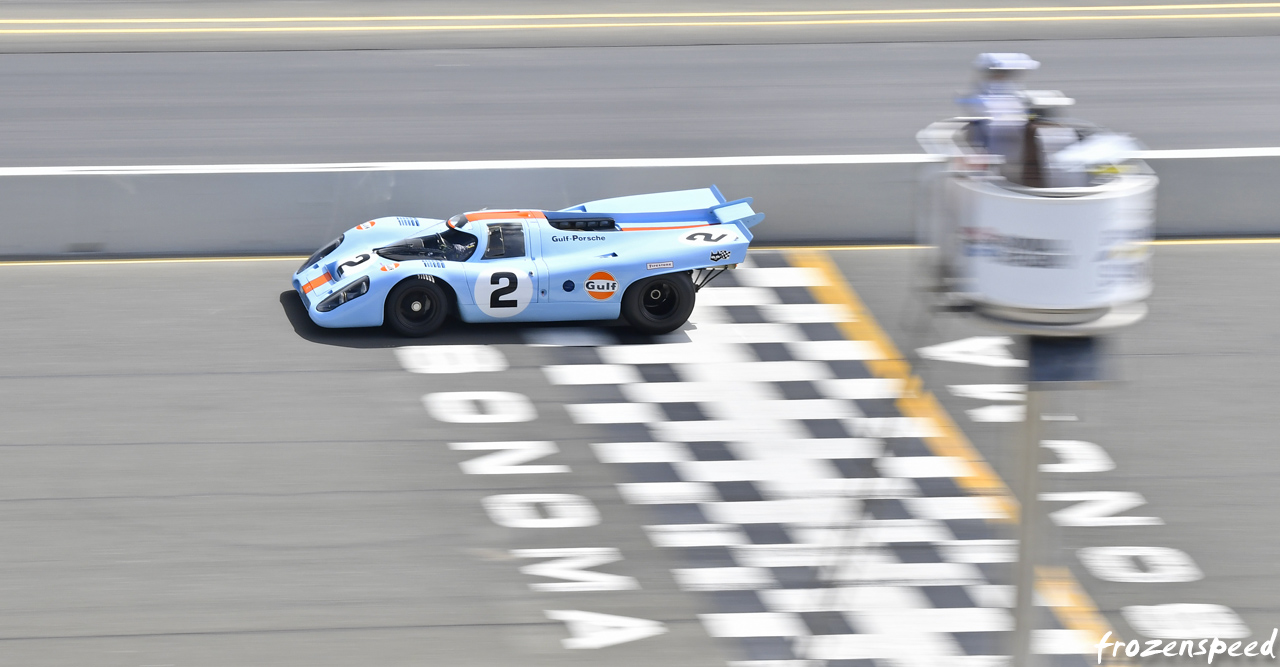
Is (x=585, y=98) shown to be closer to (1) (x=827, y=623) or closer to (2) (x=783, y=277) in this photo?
(2) (x=783, y=277)

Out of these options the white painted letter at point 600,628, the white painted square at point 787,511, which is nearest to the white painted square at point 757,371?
the white painted square at point 787,511

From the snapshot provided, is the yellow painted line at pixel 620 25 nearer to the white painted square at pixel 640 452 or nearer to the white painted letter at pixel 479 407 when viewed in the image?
the white painted letter at pixel 479 407

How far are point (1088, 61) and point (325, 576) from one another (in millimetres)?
12849

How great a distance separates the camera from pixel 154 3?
1845cm

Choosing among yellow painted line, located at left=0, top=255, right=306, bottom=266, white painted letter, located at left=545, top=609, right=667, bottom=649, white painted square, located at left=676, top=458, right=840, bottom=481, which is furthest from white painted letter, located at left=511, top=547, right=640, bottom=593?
yellow painted line, located at left=0, top=255, right=306, bottom=266

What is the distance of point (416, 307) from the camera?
9.92 metres

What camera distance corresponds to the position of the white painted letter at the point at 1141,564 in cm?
731

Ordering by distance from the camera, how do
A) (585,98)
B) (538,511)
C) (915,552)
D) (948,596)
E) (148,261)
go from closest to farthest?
(948,596) → (915,552) → (538,511) → (148,261) → (585,98)

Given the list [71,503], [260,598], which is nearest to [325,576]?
[260,598]

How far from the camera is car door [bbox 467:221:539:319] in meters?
9.84

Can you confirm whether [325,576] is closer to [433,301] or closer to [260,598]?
[260,598]

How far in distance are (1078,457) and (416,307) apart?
194 inches

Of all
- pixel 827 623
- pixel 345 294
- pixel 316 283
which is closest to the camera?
pixel 827 623

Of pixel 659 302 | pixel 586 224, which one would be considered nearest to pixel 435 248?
pixel 586 224
